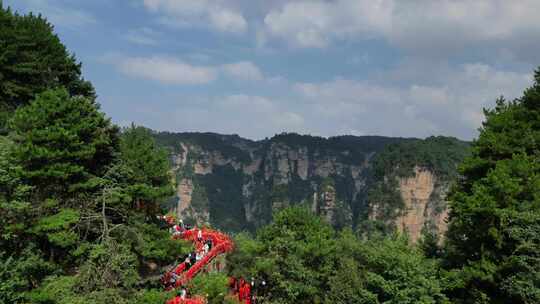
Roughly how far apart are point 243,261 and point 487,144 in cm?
1397

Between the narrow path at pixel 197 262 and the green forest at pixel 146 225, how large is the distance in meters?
0.80

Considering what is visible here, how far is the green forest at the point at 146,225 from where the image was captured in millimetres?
17062

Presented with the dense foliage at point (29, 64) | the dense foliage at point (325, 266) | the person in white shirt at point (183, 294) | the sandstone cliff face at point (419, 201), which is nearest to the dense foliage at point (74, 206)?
the person in white shirt at point (183, 294)

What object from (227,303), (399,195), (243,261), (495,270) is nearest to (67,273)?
(227,303)

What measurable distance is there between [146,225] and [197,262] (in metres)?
4.88

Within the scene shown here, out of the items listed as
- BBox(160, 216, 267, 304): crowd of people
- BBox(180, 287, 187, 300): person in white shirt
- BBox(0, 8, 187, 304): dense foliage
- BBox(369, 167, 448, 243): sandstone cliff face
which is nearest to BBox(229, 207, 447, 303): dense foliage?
BBox(160, 216, 267, 304): crowd of people

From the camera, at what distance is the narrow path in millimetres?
20356

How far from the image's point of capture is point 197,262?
26.2 m

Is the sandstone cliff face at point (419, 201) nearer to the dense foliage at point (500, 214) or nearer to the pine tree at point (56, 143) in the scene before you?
the dense foliage at point (500, 214)

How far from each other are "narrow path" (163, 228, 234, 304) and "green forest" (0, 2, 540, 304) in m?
0.80

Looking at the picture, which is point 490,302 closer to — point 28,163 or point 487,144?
point 487,144

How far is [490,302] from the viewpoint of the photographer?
2288 centimetres

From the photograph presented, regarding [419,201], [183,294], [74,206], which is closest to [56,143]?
[74,206]

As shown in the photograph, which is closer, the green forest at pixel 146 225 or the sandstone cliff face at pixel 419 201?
the green forest at pixel 146 225
